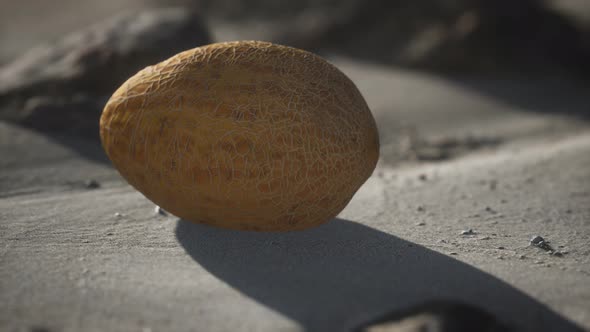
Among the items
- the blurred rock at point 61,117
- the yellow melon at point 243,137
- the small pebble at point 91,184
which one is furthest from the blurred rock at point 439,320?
the blurred rock at point 61,117

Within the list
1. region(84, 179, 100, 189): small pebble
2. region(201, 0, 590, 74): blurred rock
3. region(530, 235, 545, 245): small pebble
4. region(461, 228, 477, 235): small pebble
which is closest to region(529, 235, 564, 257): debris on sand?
region(530, 235, 545, 245): small pebble

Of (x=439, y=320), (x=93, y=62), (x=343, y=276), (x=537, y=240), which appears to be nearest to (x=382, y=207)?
(x=537, y=240)

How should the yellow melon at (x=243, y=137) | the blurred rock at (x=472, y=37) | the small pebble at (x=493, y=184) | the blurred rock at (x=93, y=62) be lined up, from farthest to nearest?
the blurred rock at (x=472, y=37), the blurred rock at (x=93, y=62), the small pebble at (x=493, y=184), the yellow melon at (x=243, y=137)

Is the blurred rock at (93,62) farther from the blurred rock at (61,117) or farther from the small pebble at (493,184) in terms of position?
the small pebble at (493,184)

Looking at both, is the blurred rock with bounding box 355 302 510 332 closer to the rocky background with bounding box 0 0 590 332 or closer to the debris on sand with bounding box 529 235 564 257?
the rocky background with bounding box 0 0 590 332

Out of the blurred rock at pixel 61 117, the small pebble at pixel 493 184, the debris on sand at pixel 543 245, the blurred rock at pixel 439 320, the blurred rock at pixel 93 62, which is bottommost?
the small pebble at pixel 493 184
